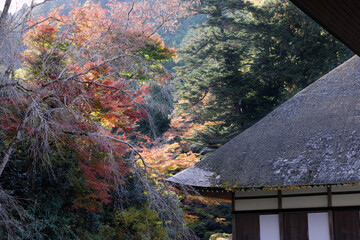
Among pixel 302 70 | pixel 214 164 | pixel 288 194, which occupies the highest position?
pixel 302 70

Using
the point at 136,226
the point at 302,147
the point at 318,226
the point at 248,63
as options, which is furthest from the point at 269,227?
the point at 248,63

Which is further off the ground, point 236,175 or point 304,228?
point 236,175

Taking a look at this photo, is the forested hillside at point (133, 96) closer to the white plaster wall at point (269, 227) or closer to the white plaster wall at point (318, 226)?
the white plaster wall at point (269, 227)

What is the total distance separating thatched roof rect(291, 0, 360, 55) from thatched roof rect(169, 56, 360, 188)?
6577mm

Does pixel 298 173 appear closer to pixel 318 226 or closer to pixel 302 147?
pixel 302 147

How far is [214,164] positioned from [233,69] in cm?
939

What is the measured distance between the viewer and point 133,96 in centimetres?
813

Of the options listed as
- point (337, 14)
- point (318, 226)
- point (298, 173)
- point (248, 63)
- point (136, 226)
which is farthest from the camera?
point (248, 63)

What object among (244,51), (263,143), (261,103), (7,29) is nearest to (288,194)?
(263,143)

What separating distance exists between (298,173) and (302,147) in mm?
855

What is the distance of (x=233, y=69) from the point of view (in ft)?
58.0

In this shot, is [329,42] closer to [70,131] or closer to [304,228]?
[304,228]

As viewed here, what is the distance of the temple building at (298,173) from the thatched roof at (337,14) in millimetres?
6575

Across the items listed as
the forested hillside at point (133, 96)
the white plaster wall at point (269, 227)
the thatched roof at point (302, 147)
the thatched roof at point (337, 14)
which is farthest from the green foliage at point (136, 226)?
the thatched roof at point (337, 14)
